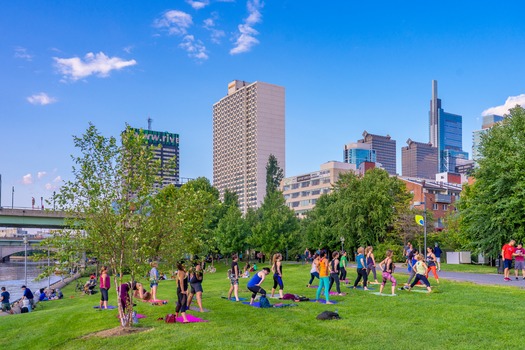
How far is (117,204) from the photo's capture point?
55.1 feet

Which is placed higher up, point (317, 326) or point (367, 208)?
point (367, 208)

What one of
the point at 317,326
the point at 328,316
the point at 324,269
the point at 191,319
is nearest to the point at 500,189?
the point at 324,269

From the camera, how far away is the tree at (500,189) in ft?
119

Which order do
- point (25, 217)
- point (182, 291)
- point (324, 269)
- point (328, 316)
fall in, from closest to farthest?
1. point (328, 316)
2. point (182, 291)
3. point (324, 269)
4. point (25, 217)

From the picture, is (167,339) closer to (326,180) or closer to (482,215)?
(482,215)

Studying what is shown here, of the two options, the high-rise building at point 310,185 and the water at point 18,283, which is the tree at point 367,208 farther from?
the high-rise building at point 310,185

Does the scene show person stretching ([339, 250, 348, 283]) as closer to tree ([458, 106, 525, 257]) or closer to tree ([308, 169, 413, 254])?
tree ([458, 106, 525, 257])

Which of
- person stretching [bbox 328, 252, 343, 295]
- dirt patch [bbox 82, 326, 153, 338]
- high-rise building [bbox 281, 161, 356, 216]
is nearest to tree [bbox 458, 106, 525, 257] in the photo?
person stretching [bbox 328, 252, 343, 295]

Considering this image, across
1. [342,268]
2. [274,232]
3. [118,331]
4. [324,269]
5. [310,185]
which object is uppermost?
[310,185]

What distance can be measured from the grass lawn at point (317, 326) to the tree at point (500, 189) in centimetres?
1578

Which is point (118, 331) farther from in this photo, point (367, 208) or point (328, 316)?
point (367, 208)

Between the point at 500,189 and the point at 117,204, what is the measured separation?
30138 millimetres

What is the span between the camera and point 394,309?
18.1 meters

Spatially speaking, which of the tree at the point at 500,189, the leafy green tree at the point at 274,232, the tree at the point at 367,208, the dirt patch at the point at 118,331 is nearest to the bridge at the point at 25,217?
the leafy green tree at the point at 274,232
